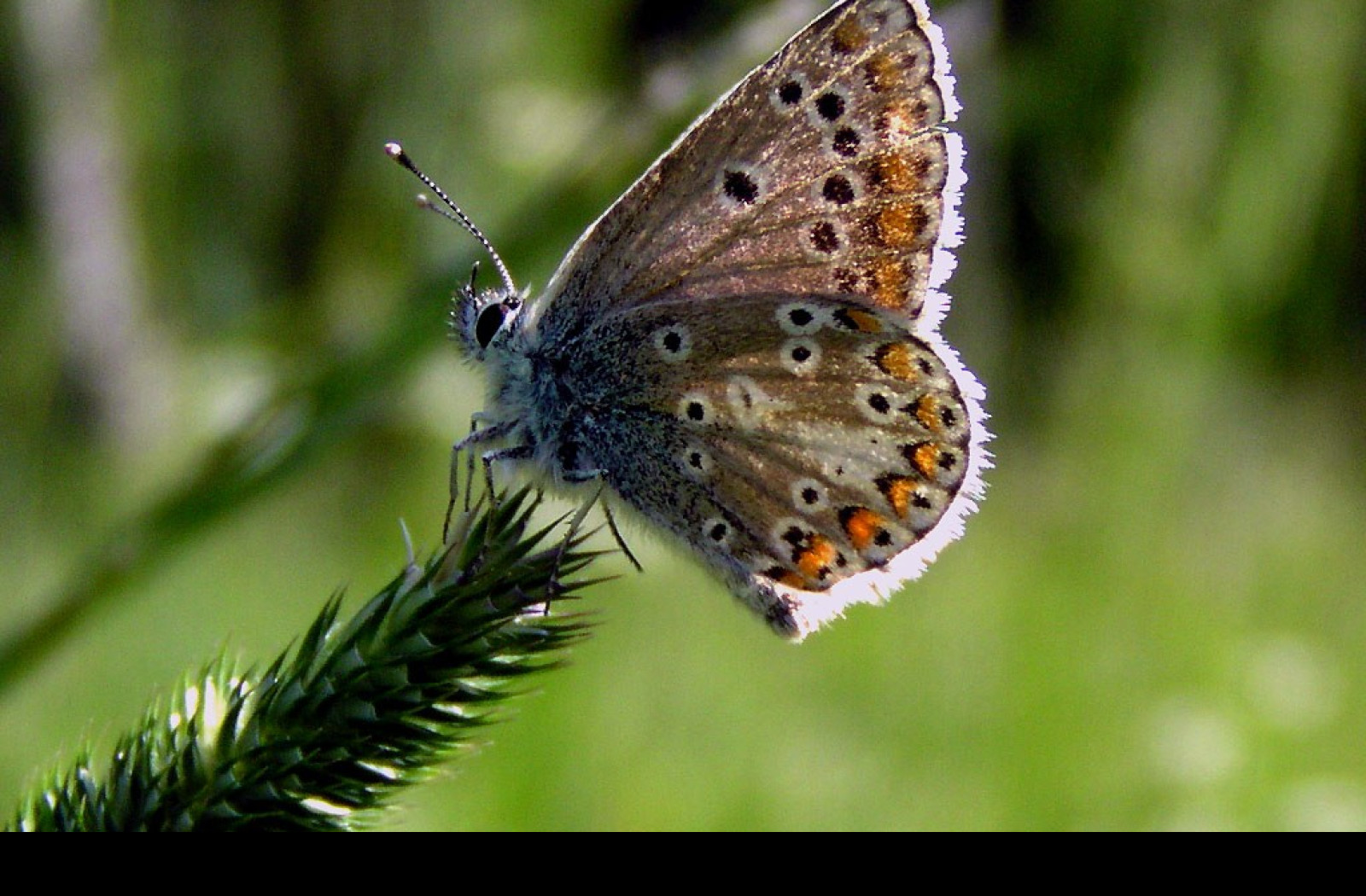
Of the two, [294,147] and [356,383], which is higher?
[294,147]

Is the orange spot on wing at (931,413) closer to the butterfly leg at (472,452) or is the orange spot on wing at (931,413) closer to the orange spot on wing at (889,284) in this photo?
the orange spot on wing at (889,284)

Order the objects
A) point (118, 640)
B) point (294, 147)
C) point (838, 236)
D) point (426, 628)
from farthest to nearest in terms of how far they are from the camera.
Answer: point (294, 147)
point (118, 640)
point (838, 236)
point (426, 628)

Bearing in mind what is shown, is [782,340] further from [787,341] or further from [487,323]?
[487,323]

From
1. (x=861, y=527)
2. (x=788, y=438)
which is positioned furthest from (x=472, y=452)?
(x=861, y=527)
